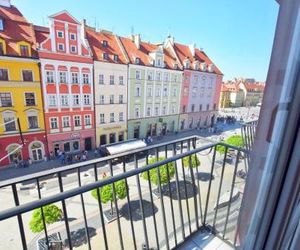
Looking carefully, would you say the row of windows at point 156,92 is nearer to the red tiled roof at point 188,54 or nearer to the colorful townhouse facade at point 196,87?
the colorful townhouse facade at point 196,87

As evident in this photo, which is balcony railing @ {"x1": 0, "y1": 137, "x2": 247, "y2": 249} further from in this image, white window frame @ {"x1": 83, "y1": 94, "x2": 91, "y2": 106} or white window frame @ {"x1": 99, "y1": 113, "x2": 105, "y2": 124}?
white window frame @ {"x1": 83, "y1": 94, "x2": 91, "y2": 106}

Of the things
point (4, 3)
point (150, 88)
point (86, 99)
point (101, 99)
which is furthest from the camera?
point (150, 88)

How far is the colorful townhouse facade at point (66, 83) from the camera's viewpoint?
28.1ft

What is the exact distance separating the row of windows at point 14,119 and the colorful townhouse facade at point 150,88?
16.5ft

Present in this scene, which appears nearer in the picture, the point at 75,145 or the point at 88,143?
the point at 75,145

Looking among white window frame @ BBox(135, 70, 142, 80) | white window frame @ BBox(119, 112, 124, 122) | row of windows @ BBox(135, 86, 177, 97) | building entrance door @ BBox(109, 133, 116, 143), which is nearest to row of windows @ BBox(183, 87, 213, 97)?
row of windows @ BBox(135, 86, 177, 97)

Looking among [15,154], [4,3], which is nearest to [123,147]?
[15,154]

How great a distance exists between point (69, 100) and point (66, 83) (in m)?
0.82

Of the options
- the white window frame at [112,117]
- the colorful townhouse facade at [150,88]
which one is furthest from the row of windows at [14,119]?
the colorful townhouse facade at [150,88]

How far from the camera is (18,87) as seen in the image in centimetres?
828

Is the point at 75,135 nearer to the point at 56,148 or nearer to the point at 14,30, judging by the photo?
the point at 56,148

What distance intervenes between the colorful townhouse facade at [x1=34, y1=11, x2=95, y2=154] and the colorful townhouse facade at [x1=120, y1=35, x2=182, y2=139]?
8.84ft

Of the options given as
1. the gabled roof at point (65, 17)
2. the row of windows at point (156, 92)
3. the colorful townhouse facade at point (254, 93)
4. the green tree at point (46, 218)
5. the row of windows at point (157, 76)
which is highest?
the gabled roof at point (65, 17)

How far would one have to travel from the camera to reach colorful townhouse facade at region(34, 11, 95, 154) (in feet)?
28.1
